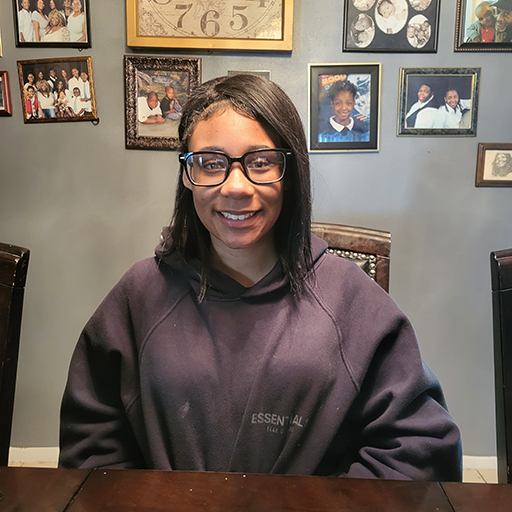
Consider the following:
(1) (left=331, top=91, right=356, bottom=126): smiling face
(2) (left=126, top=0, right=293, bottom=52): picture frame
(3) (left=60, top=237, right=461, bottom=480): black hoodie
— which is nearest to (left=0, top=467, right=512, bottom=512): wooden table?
(3) (left=60, top=237, right=461, bottom=480): black hoodie

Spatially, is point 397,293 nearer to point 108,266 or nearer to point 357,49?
point 357,49

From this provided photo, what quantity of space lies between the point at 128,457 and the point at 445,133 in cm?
158

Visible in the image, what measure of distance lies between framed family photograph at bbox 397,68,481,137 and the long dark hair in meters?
0.95

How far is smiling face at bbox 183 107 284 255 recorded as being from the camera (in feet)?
2.62

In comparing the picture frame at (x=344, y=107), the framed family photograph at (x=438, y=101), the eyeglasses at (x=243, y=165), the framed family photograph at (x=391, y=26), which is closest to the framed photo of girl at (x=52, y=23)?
the picture frame at (x=344, y=107)

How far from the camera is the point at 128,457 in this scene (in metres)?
0.93

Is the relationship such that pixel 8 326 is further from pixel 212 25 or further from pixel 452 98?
pixel 452 98

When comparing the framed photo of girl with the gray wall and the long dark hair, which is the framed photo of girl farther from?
the long dark hair

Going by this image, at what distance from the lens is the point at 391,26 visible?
1.57 metres

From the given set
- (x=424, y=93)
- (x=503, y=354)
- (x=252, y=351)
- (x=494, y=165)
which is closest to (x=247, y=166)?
(x=252, y=351)

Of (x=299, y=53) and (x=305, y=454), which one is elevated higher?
(x=299, y=53)

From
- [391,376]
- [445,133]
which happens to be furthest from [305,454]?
[445,133]

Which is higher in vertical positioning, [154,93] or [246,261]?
[154,93]

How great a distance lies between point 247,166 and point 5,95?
1.37 metres
